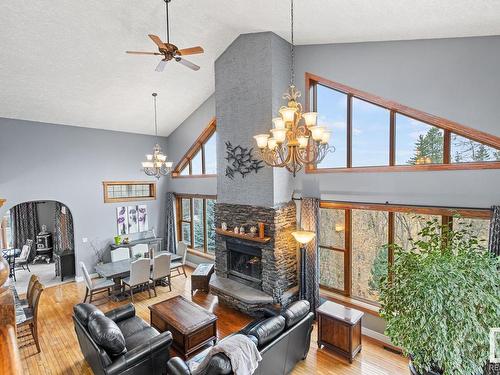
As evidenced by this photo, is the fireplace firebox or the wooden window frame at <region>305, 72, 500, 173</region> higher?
the wooden window frame at <region>305, 72, 500, 173</region>

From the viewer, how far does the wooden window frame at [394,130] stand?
3951mm

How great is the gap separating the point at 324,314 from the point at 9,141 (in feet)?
27.1

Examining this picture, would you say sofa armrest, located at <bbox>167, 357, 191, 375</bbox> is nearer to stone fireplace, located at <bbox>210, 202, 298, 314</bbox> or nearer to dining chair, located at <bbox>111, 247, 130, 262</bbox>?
stone fireplace, located at <bbox>210, 202, 298, 314</bbox>

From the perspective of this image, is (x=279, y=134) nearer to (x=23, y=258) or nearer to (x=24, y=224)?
(x=23, y=258)

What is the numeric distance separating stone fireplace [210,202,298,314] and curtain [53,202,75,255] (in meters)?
5.12

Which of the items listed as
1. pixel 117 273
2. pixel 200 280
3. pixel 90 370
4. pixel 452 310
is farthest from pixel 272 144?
pixel 117 273

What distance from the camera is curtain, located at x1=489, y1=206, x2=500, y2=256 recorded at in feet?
12.0

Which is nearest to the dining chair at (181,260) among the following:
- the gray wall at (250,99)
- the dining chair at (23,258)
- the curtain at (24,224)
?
the gray wall at (250,99)

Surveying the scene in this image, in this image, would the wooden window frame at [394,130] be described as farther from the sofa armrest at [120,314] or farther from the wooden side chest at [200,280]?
the sofa armrest at [120,314]

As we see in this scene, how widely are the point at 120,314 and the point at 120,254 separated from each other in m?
3.31

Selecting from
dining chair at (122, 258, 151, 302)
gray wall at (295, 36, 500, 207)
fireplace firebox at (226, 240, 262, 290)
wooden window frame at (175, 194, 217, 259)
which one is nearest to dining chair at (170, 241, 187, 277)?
wooden window frame at (175, 194, 217, 259)

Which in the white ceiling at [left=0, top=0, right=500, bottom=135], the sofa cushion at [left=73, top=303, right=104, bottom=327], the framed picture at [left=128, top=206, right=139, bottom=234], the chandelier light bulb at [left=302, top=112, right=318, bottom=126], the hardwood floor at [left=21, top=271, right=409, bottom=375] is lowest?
the hardwood floor at [left=21, top=271, right=409, bottom=375]

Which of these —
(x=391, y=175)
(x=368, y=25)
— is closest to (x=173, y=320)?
(x=391, y=175)

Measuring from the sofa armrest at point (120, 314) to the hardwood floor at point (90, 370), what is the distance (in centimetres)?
78
